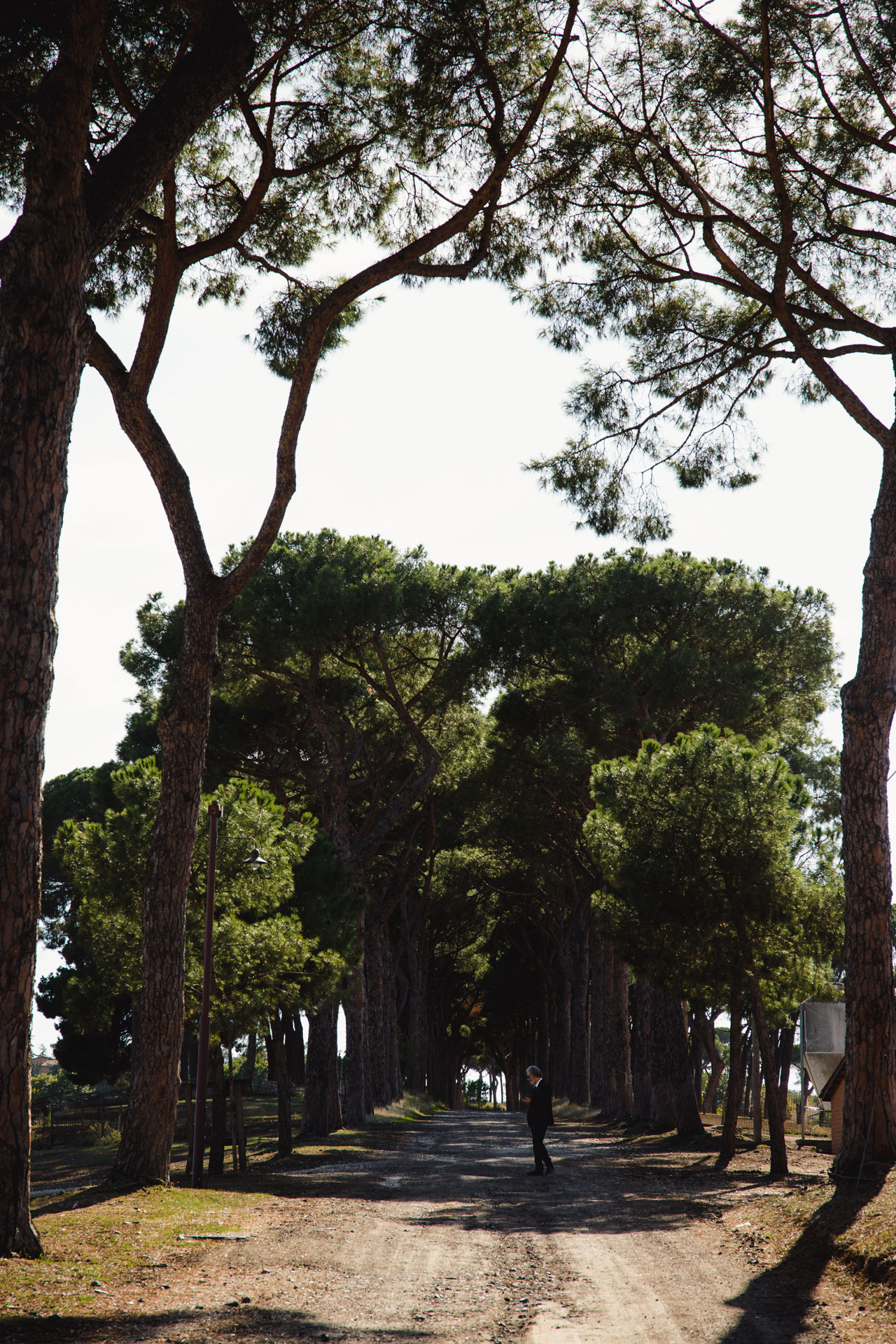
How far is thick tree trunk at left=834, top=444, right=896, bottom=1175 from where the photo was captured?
10.5 meters

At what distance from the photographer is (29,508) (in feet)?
24.6

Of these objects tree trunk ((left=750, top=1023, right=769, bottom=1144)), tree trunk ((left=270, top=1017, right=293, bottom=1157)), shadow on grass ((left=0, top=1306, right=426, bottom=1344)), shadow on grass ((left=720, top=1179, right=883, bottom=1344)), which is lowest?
tree trunk ((left=750, top=1023, right=769, bottom=1144))

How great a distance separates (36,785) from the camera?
24.3 feet

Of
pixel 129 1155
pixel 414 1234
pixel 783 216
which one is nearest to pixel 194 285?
pixel 783 216

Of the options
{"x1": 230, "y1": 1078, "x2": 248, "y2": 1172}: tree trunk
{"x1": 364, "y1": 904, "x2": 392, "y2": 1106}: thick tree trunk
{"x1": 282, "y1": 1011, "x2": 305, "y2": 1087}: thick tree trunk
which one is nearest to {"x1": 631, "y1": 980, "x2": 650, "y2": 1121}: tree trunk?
{"x1": 364, "y1": 904, "x2": 392, "y2": 1106}: thick tree trunk

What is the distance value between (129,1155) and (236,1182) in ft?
7.40

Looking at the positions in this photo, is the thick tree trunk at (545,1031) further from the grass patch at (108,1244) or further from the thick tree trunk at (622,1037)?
the grass patch at (108,1244)

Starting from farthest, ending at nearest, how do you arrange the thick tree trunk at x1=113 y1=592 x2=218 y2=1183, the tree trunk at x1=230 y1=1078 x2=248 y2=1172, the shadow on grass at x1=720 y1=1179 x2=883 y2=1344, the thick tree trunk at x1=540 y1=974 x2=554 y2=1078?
the thick tree trunk at x1=540 y1=974 x2=554 y2=1078, the tree trunk at x1=230 y1=1078 x2=248 y2=1172, the thick tree trunk at x1=113 y1=592 x2=218 y2=1183, the shadow on grass at x1=720 y1=1179 x2=883 y2=1344

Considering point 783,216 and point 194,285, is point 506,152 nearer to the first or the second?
point 783,216

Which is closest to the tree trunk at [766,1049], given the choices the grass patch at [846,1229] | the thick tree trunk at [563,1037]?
the grass patch at [846,1229]

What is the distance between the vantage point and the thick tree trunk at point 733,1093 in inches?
617

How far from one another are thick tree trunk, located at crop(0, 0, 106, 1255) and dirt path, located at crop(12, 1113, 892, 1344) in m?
1.62

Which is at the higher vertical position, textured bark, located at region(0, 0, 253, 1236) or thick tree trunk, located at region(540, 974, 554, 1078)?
textured bark, located at region(0, 0, 253, 1236)

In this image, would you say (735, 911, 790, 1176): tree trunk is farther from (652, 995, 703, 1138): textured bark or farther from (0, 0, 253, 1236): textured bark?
(0, 0, 253, 1236): textured bark
